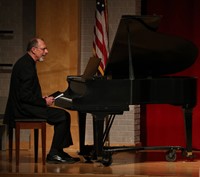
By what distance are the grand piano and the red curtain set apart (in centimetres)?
123

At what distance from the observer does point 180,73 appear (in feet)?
29.1

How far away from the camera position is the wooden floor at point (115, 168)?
22.3 feet

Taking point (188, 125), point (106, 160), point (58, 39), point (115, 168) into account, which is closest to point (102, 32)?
point (58, 39)

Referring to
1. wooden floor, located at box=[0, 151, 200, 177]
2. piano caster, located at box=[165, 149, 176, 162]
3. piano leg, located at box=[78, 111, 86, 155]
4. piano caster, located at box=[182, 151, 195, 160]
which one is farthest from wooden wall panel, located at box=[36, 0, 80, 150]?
piano caster, located at box=[182, 151, 195, 160]

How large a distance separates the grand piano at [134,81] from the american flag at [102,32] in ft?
2.81

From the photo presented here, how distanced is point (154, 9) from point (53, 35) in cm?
127

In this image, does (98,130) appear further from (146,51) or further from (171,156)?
(171,156)

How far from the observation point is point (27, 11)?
9008 mm

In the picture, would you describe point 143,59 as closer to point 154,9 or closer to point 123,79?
point 123,79

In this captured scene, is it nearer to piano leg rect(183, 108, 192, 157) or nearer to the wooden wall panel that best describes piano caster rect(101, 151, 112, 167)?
piano leg rect(183, 108, 192, 157)

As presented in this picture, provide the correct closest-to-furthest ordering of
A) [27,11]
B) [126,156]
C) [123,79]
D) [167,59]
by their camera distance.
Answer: [123,79] → [167,59] → [126,156] → [27,11]

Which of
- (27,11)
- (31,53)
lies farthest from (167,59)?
(27,11)

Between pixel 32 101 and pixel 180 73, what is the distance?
7.55 ft

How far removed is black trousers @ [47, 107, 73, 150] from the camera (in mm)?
7418
